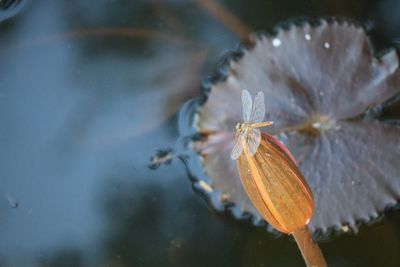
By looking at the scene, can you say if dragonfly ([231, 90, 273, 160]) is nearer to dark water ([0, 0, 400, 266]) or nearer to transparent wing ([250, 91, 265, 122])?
transparent wing ([250, 91, 265, 122])

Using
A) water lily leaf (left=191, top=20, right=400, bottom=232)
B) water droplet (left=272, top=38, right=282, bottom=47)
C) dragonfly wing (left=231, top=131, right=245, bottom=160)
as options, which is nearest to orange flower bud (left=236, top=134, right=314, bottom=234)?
dragonfly wing (left=231, top=131, right=245, bottom=160)

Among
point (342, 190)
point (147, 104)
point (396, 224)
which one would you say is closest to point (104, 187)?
point (147, 104)

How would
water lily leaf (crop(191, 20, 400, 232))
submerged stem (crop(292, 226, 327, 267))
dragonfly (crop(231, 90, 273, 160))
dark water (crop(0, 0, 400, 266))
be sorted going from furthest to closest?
dark water (crop(0, 0, 400, 266)) → water lily leaf (crop(191, 20, 400, 232)) → submerged stem (crop(292, 226, 327, 267)) → dragonfly (crop(231, 90, 273, 160))

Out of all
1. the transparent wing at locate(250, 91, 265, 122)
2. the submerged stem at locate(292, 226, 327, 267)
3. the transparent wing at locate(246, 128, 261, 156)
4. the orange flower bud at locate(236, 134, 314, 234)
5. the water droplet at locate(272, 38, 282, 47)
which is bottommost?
the submerged stem at locate(292, 226, 327, 267)

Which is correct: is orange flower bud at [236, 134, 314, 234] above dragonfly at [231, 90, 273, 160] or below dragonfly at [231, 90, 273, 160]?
below

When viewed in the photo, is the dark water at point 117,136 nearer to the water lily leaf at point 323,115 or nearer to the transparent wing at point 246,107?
the water lily leaf at point 323,115

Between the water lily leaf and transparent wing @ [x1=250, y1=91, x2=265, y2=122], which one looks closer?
transparent wing @ [x1=250, y1=91, x2=265, y2=122]

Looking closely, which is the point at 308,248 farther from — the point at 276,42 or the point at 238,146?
the point at 276,42

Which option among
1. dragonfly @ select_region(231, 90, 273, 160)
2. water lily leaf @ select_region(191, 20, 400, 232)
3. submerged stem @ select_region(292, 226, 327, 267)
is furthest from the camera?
water lily leaf @ select_region(191, 20, 400, 232)

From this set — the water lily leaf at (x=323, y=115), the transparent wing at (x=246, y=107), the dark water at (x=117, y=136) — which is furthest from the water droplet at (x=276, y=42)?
the transparent wing at (x=246, y=107)
